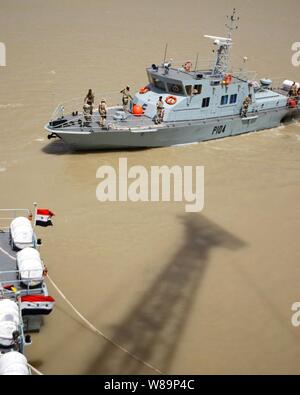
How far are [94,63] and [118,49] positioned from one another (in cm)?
409

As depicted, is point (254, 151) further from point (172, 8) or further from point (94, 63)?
point (172, 8)

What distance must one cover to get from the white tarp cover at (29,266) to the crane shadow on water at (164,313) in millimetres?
2155

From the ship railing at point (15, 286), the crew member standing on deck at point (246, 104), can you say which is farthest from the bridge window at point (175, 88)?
the ship railing at point (15, 286)

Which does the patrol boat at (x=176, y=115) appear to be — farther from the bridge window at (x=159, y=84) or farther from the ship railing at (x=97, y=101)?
the ship railing at (x=97, y=101)

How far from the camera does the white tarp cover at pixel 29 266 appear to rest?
10172mm

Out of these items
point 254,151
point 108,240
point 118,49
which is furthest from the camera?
point 118,49

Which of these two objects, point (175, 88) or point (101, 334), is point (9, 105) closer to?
point (175, 88)

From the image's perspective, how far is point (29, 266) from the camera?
405 inches

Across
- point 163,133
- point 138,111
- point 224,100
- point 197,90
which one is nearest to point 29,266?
point 163,133

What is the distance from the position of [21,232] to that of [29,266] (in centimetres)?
135

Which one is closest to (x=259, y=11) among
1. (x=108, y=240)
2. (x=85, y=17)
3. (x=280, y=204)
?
(x=85, y=17)

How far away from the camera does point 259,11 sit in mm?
51125

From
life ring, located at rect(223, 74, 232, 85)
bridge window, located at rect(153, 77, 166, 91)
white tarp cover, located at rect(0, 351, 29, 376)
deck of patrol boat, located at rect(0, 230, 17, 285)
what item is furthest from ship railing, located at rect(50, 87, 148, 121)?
white tarp cover, located at rect(0, 351, 29, 376)

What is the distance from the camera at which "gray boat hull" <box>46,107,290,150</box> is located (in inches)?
727
